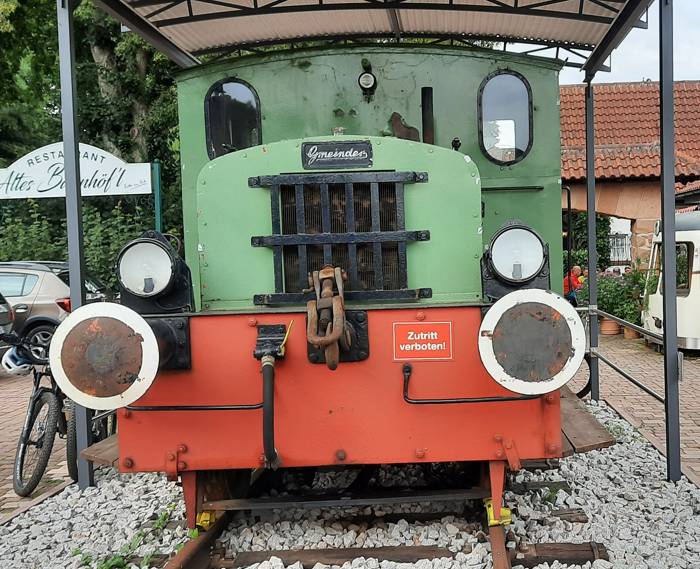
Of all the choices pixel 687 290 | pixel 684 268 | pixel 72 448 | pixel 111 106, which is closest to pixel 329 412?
pixel 72 448

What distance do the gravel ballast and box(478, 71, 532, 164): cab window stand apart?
2231mm

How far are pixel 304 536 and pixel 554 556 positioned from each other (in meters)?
1.26

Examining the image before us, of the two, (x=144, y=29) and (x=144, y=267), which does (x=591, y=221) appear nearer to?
(x=144, y=29)

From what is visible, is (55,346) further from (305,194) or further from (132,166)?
(132,166)

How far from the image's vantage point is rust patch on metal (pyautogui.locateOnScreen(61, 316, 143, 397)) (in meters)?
2.82

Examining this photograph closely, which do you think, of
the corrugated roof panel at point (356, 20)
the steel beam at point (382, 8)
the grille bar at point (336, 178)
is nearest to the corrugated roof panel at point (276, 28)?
the corrugated roof panel at point (356, 20)

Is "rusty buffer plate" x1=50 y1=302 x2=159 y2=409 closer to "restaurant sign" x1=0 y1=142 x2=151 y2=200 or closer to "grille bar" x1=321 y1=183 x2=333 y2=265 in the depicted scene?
"grille bar" x1=321 y1=183 x2=333 y2=265

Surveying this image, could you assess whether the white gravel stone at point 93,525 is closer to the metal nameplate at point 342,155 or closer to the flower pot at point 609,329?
the metal nameplate at point 342,155

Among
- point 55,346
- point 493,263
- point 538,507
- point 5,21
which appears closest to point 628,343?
point 538,507

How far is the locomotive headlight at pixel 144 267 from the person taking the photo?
3254mm

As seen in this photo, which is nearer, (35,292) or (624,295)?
(35,292)

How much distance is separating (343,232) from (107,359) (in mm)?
1383

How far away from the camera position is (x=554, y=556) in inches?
126

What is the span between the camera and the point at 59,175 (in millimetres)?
9469
